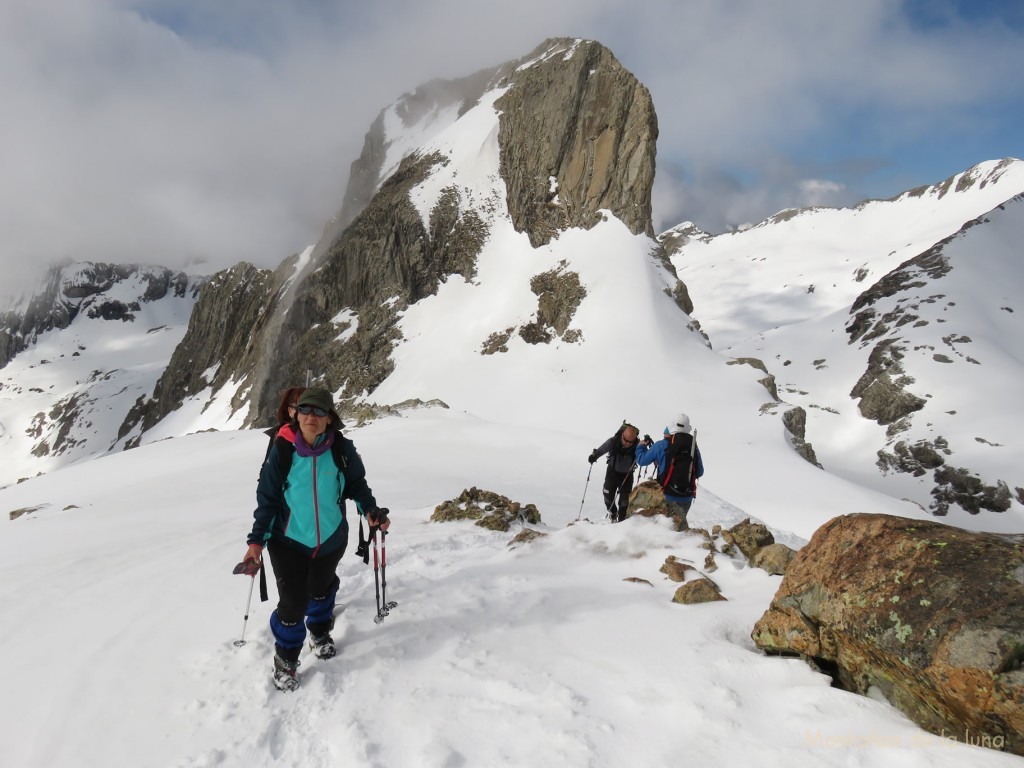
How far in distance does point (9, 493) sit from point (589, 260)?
135ft

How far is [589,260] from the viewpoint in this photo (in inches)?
1879

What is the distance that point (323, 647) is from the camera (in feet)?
14.8

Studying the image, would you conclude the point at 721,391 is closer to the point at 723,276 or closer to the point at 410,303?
the point at 410,303

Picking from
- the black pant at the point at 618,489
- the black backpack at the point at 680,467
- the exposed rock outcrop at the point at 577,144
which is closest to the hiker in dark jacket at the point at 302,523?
the black backpack at the point at 680,467

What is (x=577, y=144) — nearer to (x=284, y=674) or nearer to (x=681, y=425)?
(x=681, y=425)

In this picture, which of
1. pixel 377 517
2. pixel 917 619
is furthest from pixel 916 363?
pixel 377 517

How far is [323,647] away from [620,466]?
22.7ft

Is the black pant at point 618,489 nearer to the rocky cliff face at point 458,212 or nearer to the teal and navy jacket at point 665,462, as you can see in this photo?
the teal and navy jacket at point 665,462

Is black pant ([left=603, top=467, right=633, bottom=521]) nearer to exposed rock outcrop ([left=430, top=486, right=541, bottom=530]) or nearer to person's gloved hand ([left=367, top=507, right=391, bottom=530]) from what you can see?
exposed rock outcrop ([left=430, top=486, right=541, bottom=530])

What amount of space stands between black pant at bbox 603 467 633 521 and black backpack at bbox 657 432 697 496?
182 cm

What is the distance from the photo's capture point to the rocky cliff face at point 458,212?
1980 inches

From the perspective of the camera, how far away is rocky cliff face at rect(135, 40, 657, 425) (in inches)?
1980

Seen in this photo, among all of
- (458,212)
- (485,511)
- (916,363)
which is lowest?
(485,511)

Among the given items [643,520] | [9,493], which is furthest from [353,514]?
[9,493]
